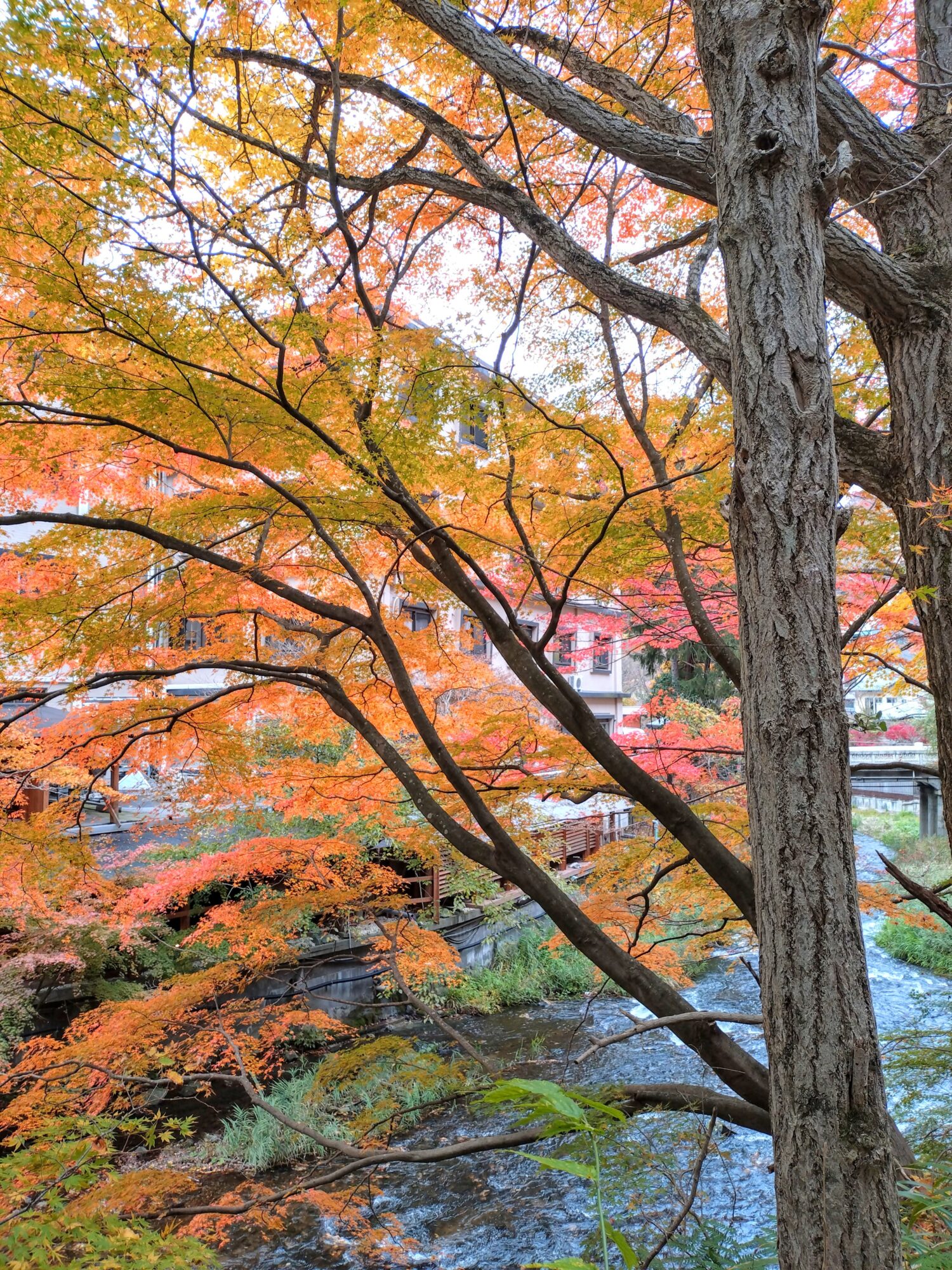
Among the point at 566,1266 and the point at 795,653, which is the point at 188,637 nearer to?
the point at 795,653

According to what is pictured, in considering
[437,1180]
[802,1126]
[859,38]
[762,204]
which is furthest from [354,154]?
[437,1180]

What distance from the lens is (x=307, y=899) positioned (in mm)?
6301

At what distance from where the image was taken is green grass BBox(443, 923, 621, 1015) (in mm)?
10320

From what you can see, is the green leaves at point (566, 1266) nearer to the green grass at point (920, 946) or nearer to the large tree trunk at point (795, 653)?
the large tree trunk at point (795, 653)

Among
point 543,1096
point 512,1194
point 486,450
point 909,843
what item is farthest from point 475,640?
point 909,843

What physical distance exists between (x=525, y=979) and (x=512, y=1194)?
4617mm

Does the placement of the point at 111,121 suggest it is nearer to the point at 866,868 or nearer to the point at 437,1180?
the point at 437,1180

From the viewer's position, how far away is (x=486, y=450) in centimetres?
567

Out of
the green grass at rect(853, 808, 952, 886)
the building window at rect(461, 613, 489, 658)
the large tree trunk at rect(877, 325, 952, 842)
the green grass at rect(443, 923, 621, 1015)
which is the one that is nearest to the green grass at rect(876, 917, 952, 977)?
the green grass at rect(853, 808, 952, 886)

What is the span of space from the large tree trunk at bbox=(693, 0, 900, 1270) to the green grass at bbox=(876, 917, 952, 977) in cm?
1010

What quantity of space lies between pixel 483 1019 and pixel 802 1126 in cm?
889

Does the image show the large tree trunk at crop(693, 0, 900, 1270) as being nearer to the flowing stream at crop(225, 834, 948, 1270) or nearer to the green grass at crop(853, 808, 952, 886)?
the flowing stream at crop(225, 834, 948, 1270)

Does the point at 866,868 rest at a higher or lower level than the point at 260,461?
lower

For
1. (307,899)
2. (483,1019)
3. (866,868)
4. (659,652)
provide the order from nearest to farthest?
(307,899)
(483,1019)
(866,868)
(659,652)
